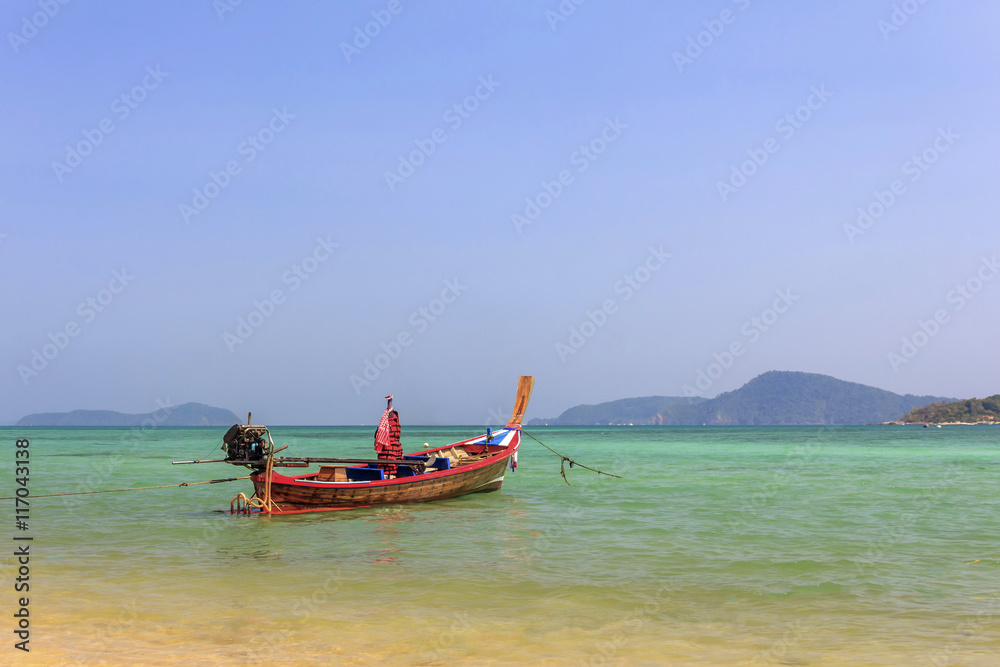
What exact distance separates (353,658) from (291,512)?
1257 cm

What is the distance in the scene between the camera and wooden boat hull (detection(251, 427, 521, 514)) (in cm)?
1981

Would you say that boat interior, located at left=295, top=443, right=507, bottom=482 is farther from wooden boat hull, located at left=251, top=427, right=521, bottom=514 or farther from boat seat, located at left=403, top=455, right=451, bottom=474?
wooden boat hull, located at left=251, top=427, right=521, bottom=514

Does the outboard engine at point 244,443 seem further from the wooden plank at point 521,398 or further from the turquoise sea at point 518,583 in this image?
the wooden plank at point 521,398

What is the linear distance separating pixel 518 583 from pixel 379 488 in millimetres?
9429

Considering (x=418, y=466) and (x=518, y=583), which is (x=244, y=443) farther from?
(x=518, y=583)

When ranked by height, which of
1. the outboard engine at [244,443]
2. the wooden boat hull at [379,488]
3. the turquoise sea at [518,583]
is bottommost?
the turquoise sea at [518,583]

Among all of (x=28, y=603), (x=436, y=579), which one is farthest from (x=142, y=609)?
(x=436, y=579)

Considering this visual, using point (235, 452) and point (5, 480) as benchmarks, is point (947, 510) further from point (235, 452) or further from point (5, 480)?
point (5, 480)

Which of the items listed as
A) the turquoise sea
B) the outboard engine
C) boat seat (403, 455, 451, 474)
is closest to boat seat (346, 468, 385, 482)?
the turquoise sea

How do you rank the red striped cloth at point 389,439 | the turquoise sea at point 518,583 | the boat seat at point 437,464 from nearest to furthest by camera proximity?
the turquoise sea at point 518,583
the red striped cloth at point 389,439
the boat seat at point 437,464

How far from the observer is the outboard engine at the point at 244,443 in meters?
19.0

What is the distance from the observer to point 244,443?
62.5 ft

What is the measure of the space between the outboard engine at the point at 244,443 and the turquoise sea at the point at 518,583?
1.61 m

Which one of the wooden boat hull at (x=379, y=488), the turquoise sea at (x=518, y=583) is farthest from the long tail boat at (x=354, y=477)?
the turquoise sea at (x=518, y=583)
